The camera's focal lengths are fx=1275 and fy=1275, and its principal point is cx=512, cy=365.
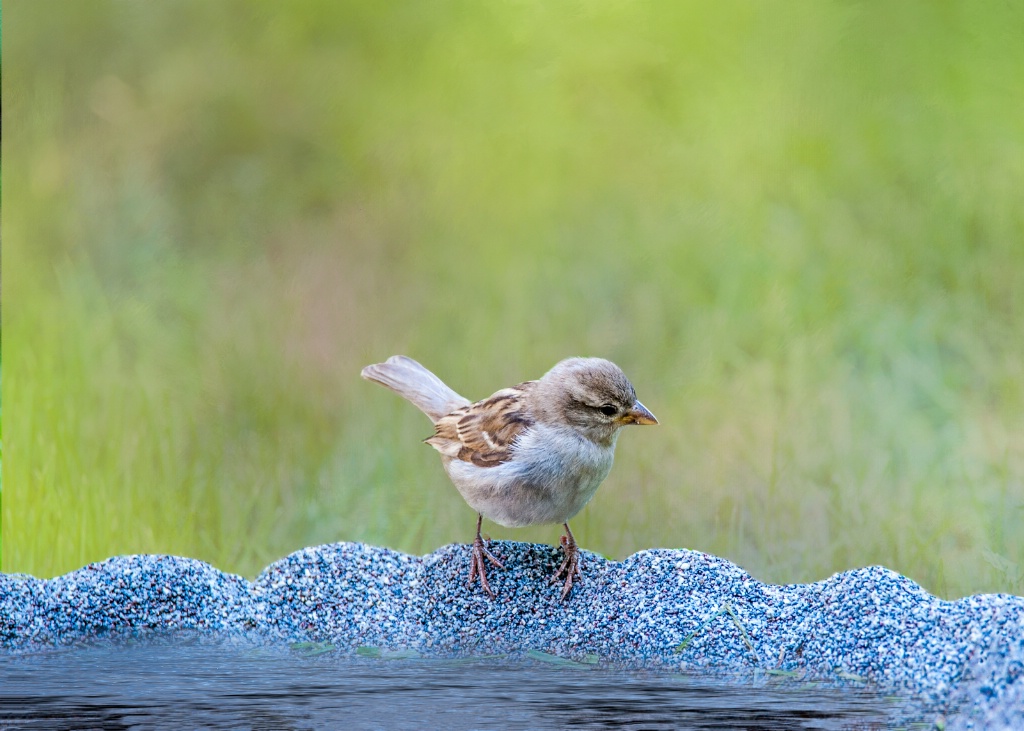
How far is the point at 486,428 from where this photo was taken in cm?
489

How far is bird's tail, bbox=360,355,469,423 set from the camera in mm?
5363

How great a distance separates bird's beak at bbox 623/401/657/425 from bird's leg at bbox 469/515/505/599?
0.71m

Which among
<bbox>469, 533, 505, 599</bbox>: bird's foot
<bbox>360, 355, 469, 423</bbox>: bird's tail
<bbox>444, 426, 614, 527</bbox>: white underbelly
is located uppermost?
<bbox>360, 355, 469, 423</bbox>: bird's tail

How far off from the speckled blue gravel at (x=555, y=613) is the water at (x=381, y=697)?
10.9 inches

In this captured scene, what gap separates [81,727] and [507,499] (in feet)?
5.65

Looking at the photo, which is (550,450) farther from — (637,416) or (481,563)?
(481,563)

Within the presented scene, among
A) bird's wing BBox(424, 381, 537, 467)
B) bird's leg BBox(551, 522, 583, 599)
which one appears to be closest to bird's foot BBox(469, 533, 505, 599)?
bird's leg BBox(551, 522, 583, 599)

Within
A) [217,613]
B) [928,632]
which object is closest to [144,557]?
[217,613]

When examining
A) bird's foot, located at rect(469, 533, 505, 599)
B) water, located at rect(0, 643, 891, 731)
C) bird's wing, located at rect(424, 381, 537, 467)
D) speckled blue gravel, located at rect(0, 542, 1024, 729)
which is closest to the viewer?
water, located at rect(0, 643, 891, 731)

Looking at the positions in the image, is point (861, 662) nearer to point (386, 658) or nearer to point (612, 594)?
point (612, 594)

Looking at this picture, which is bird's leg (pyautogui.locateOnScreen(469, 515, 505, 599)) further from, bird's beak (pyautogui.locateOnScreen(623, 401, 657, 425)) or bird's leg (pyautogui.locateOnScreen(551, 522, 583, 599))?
bird's beak (pyautogui.locateOnScreen(623, 401, 657, 425))

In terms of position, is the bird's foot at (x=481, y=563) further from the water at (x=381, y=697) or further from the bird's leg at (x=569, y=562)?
the water at (x=381, y=697)

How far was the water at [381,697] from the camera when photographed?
3.50 metres

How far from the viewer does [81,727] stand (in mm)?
3480
